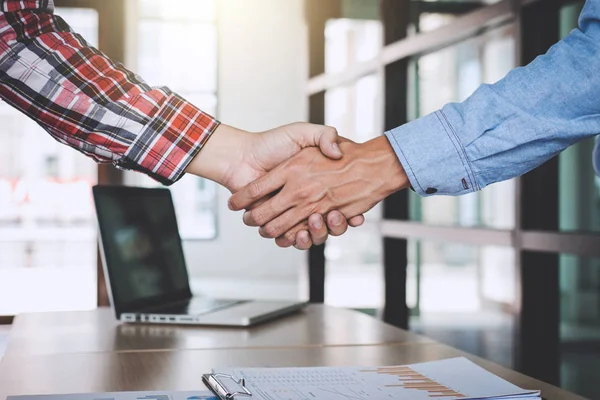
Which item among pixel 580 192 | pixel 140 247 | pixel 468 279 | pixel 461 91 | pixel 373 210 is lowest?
pixel 468 279

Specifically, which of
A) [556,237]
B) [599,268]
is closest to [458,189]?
[556,237]

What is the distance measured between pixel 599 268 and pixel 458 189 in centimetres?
409

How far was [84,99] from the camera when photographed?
4.12 feet

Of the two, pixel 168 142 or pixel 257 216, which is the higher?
pixel 168 142

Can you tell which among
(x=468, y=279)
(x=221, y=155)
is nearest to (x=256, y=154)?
(x=221, y=155)

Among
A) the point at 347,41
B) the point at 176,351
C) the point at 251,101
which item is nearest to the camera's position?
the point at 176,351

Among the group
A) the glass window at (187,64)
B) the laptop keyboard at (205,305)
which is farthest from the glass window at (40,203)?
the laptop keyboard at (205,305)

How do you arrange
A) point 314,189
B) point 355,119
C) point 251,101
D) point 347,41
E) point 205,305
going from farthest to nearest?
point 251,101 → point 355,119 → point 347,41 → point 205,305 → point 314,189

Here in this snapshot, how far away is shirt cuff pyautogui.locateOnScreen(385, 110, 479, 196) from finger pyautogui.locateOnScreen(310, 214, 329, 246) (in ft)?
0.73

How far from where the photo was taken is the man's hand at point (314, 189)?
4.32ft

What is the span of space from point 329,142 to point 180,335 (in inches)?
16.5

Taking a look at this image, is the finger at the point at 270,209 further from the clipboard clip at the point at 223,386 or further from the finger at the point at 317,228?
the clipboard clip at the point at 223,386

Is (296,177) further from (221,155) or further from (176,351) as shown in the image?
(176,351)

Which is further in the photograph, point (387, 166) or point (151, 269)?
point (151, 269)
